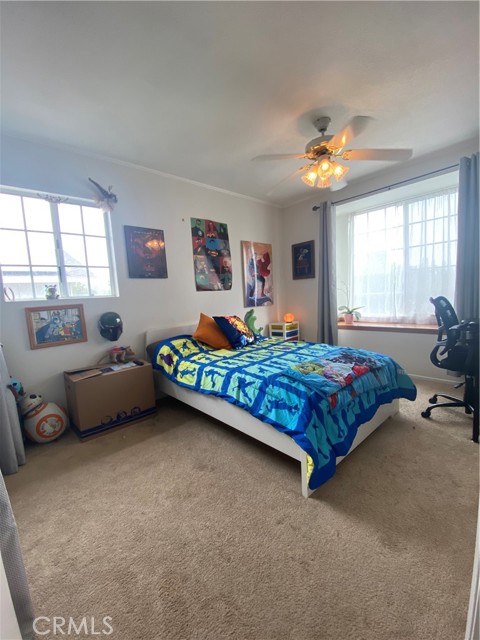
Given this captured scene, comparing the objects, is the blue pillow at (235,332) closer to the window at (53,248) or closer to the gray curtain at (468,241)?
the window at (53,248)

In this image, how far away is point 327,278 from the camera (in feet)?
12.6

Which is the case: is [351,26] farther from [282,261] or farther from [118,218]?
[282,261]

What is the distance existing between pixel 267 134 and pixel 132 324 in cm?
232

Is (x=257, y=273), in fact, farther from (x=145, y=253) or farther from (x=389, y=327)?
(x=389, y=327)

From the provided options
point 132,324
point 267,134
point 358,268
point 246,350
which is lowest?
point 246,350

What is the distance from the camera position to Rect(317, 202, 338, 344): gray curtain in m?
3.74

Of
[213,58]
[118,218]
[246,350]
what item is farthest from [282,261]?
[213,58]

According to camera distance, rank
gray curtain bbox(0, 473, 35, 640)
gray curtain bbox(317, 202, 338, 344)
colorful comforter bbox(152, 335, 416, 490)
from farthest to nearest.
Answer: gray curtain bbox(317, 202, 338, 344) → colorful comforter bbox(152, 335, 416, 490) → gray curtain bbox(0, 473, 35, 640)

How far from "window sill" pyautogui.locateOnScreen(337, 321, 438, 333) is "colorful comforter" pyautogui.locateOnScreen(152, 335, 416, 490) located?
51.9 inches

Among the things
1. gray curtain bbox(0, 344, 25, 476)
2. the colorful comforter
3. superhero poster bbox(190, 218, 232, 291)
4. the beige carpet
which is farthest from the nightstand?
gray curtain bbox(0, 344, 25, 476)

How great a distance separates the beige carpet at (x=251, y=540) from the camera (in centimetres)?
98

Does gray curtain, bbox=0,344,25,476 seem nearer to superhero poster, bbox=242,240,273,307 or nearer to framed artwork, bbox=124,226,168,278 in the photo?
framed artwork, bbox=124,226,168,278

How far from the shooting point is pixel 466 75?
5.88 ft

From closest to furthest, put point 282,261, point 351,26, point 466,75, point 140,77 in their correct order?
point 351,26
point 140,77
point 466,75
point 282,261
